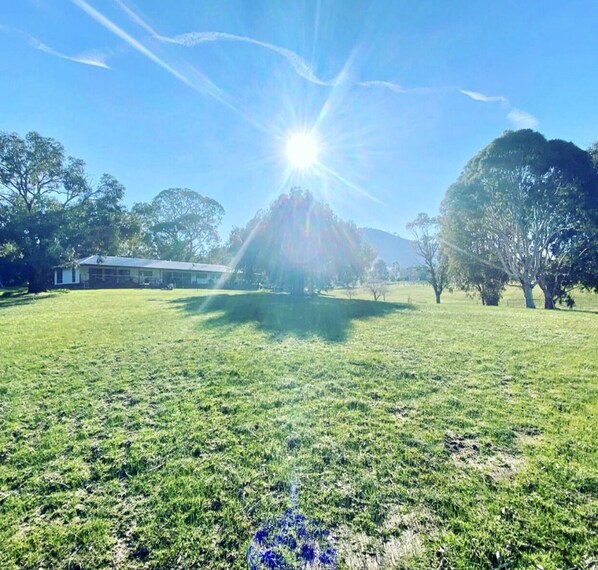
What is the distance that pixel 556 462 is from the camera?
2.72m

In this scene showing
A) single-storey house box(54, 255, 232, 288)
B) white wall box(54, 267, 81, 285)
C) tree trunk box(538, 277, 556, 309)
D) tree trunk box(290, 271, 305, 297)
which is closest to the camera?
tree trunk box(290, 271, 305, 297)

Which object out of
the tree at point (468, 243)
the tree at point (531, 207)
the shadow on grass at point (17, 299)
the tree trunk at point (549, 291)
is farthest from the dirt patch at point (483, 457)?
the tree trunk at point (549, 291)

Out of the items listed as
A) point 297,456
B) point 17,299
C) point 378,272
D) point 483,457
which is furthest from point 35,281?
point 378,272

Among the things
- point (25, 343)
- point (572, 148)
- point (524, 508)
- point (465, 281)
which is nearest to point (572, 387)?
point (524, 508)

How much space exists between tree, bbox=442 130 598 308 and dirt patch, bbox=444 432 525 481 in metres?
19.1

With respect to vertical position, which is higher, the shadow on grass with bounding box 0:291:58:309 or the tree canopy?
the tree canopy

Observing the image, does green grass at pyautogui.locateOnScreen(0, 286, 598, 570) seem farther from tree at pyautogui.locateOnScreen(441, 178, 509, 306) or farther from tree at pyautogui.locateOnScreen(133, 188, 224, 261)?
tree at pyautogui.locateOnScreen(133, 188, 224, 261)

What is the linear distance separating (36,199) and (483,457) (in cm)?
2925

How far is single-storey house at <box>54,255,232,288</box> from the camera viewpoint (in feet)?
106

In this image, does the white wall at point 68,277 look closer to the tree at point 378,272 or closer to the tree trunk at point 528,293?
the tree at point 378,272

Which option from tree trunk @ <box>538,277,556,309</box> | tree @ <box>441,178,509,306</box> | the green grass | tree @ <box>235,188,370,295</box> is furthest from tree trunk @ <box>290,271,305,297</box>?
tree trunk @ <box>538,277,556,309</box>

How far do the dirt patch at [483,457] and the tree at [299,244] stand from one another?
16223 mm

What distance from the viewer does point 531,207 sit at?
17.3 metres

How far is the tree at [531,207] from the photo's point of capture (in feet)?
54.2
